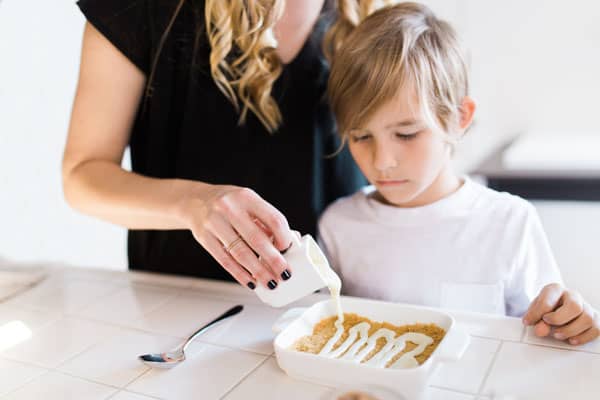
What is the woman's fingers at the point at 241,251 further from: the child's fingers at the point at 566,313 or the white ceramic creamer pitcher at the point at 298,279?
the child's fingers at the point at 566,313

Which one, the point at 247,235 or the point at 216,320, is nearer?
the point at 247,235

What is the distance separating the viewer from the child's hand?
0.85m

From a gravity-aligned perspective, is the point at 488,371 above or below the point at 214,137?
below

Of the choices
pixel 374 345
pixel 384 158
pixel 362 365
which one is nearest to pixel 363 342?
pixel 374 345

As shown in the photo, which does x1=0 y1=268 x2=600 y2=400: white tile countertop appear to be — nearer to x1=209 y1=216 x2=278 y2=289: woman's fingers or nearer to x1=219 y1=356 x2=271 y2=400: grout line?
x1=219 y1=356 x2=271 y2=400: grout line

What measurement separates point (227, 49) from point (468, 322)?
27.9 inches

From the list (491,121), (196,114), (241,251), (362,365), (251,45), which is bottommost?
(491,121)

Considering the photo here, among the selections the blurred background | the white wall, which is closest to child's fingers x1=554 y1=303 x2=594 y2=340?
the blurred background

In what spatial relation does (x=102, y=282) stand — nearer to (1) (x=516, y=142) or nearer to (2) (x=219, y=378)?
(2) (x=219, y=378)

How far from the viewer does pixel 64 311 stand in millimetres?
1139

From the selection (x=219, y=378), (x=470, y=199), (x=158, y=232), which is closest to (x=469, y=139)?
(x=470, y=199)

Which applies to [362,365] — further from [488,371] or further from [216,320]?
[216,320]

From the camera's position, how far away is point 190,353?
0.92 m

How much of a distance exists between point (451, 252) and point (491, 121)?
1757 mm
